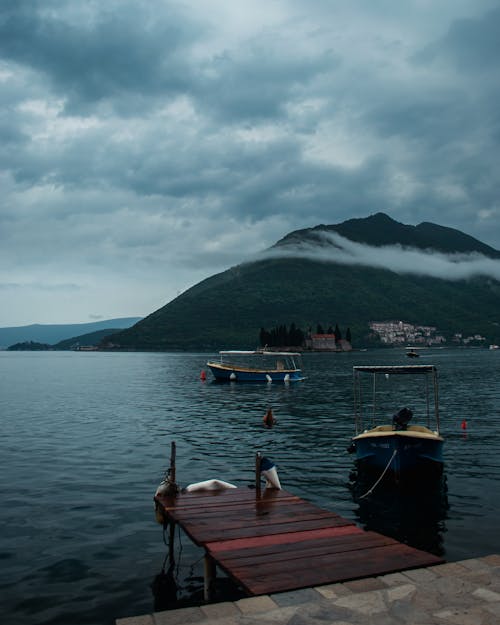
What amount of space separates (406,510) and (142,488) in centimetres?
1117

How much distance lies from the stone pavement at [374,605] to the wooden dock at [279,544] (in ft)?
1.71

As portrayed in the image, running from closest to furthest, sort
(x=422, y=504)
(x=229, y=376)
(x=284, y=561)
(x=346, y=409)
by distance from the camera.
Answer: (x=284, y=561), (x=422, y=504), (x=346, y=409), (x=229, y=376)

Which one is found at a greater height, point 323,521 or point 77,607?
point 323,521

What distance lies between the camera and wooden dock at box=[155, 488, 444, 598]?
1102cm

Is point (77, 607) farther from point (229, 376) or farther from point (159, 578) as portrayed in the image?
point (229, 376)

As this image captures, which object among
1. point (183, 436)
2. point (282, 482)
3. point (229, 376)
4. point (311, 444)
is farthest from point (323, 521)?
point (229, 376)

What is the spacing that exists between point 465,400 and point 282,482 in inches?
1638

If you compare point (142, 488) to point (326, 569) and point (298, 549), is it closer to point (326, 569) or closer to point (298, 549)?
point (298, 549)

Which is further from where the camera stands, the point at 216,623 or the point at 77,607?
the point at 77,607

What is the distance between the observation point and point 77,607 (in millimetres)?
13086

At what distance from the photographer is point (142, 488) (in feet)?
78.1

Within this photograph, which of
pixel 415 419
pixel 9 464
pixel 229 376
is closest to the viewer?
pixel 9 464

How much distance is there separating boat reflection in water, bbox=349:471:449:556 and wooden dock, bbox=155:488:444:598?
3993 millimetres

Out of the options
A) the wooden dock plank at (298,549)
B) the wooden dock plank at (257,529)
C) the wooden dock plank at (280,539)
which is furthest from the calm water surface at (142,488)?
the wooden dock plank at (298,549)
